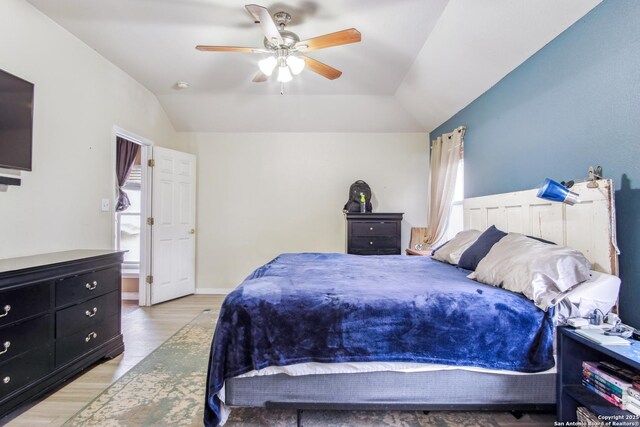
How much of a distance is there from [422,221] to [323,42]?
10.3 ft

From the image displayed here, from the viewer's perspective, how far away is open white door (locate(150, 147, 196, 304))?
3992mm

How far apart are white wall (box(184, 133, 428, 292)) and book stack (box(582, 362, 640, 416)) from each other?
10.4 feet

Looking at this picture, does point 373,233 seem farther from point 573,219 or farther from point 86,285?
point 86,285

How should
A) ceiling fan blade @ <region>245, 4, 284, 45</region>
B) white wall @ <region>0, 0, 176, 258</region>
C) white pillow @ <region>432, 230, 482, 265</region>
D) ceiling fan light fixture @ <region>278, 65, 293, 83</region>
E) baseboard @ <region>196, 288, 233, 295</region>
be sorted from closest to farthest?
1. ceiling fan blade @ <region>245, 4, 284, 45</region>
2. white wall @ <region>0, 0, 176, 258</region>
3. ceiling fan light fixture @ <region>278, 65, 293, 83</region>
4. white pillow @ <region>432, 230, 482, 265</region>
5. baseboard @ <region>196, 288, 233, 295</region>

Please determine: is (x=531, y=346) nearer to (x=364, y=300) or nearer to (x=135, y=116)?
(x=364, y=300)

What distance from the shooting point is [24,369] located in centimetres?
180

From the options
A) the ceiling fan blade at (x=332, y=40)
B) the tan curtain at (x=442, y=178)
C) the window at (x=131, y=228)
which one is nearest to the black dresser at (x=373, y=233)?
the tan curtain at (x=442, y=178)

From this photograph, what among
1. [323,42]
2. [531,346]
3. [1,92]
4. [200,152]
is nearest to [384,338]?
[531,346]

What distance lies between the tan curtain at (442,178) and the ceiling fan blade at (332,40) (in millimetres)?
1888

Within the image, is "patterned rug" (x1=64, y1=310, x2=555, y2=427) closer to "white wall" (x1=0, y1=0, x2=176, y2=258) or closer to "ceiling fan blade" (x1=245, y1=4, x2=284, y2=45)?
"white wall" (x1=0, y1=0, x2=176, y2=258)

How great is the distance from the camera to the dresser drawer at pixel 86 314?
6.76 ft

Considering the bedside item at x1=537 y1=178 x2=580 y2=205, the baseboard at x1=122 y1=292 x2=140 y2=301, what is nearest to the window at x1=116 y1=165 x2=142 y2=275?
the baseboard at x1=122 y1=292 x2=140 y2=301

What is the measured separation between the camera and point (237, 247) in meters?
4.66

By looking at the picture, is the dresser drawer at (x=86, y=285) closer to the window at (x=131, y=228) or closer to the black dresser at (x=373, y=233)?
the window at (x=131, y=228)
